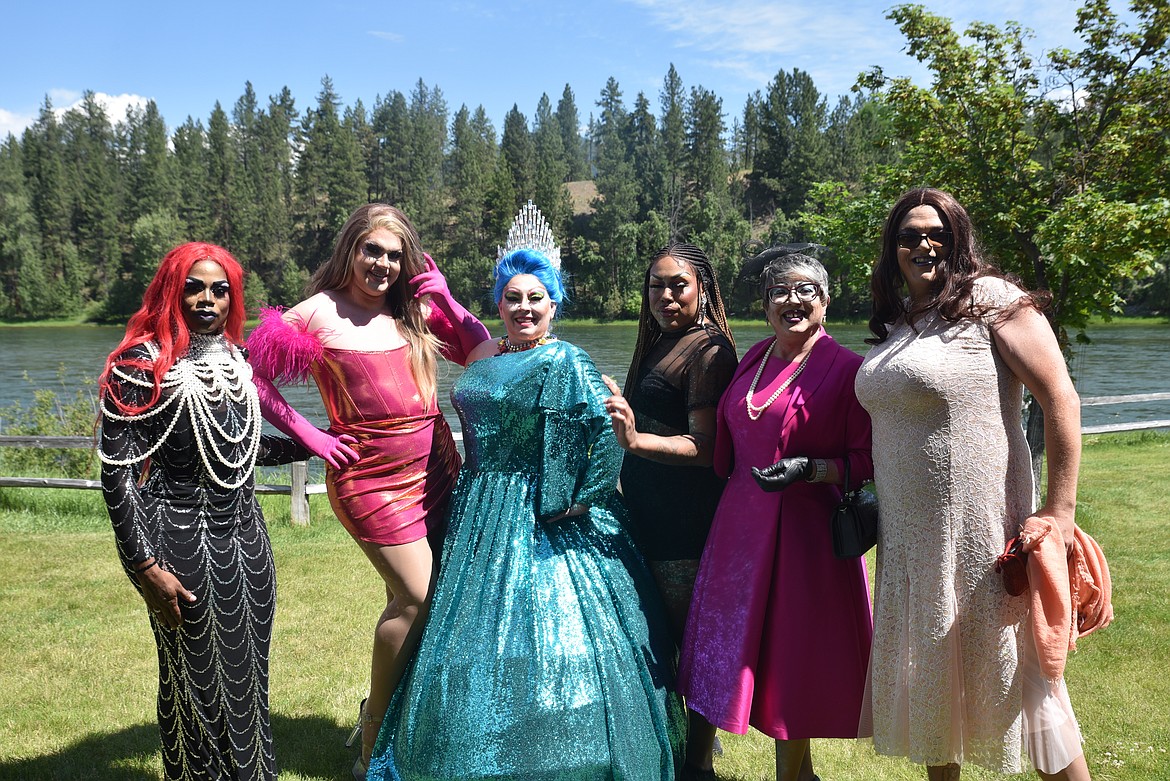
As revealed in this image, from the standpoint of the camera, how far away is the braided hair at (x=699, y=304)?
3291mm

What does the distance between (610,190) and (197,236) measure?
26.0 m

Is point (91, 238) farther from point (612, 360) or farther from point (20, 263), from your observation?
point (612, 360)

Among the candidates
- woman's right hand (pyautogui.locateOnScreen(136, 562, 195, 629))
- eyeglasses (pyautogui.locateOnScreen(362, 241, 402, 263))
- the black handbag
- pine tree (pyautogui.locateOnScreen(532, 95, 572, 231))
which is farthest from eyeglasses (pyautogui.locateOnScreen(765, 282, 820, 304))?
pine tree (pyautogui.locateOnScreen(532, 95, 572, 231))

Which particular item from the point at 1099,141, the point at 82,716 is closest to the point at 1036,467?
the point at 1099,141

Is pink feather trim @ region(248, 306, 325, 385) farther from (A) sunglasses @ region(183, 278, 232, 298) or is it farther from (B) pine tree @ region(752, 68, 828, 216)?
(B) pine tree @ region(752, 68, 828, 216)

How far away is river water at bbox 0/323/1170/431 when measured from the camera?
18.8 metres

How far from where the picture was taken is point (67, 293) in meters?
50.4

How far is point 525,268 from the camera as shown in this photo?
329cm

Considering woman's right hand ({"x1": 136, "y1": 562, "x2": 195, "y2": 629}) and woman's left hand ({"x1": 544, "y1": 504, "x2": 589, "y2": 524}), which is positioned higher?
woman's left hand ({"x1": 544, "y1": 504, "x2": 589, "y2": 524})

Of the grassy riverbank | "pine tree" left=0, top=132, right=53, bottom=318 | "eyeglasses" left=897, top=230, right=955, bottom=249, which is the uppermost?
"pine tree" left=0, top=132, right=53, bottom=318

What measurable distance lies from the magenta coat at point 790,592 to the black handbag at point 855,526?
0.11 m

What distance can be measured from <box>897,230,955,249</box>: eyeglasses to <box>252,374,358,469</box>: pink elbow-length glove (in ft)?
6.73

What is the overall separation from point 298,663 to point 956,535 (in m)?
3.77

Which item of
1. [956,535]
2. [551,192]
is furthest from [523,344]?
[551,192]
